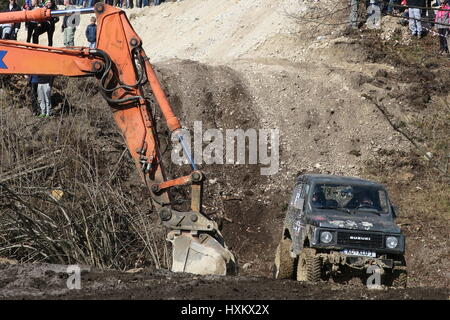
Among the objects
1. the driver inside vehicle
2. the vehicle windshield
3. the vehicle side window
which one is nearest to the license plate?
the vehicle windshield

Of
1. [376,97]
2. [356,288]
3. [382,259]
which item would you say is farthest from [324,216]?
[376,97]

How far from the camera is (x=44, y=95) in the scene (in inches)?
891

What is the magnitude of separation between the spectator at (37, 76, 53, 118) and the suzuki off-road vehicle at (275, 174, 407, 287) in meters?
8.92

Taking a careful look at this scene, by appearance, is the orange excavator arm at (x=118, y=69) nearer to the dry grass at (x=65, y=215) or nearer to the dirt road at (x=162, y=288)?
the dry grass at (x=65, y=215)

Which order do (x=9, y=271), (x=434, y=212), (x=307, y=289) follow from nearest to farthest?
(x=307, y=289) → (x=9, y=271) → (x=434, y=212)

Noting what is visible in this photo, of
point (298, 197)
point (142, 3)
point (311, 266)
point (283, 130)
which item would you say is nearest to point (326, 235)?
A: point (311, 266)

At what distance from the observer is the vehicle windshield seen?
1533 cm

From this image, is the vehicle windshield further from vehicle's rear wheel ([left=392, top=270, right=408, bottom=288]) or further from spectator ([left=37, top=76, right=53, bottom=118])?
spectator ([left=37, top=76, right=53, bottom=118])

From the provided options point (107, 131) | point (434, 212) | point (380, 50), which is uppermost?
point (380, 50)

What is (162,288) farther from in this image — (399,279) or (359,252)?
(399,279)

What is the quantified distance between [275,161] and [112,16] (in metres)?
10.5

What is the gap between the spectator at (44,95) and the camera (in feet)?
74.0

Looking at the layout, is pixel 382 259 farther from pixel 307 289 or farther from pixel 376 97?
Answer: pixel 376 97

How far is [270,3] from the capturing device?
1351 inches
